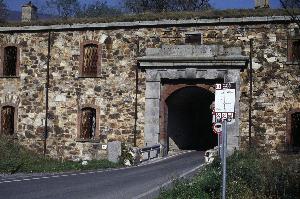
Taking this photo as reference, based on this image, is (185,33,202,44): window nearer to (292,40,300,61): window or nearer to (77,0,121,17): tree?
(292,40,300,61): window

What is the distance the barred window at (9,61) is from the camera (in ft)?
75.3

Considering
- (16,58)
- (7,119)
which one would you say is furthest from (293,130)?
(7,119)

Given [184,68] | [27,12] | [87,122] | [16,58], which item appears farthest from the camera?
[27,12]

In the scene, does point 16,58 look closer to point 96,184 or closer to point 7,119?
point 7,119

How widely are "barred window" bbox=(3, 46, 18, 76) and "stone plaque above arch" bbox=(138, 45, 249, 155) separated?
7.40 meters

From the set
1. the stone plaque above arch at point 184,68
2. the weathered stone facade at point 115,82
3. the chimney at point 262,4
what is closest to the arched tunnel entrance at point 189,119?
the stone plaque above arch at point 184,68

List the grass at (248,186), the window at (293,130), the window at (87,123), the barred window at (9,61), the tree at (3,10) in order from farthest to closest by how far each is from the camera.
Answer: the tree at (3,10), the barred window at (9,61), the window at (87,123), the window at (293,130), the grass at (248,186)

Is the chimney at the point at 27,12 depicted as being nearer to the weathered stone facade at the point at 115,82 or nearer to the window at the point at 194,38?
the weathered stone facade at the point at 115,82

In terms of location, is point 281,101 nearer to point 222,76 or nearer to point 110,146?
point 222,76

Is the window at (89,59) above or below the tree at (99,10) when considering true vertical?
below

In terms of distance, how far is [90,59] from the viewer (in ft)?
70.4

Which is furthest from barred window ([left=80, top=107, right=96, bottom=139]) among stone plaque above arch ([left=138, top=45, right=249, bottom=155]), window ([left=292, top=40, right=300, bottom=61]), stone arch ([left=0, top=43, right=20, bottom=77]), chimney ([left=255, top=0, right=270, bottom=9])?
window ([left=292, top=40, right=300, bottom=61])

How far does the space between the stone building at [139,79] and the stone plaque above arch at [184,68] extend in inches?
1.8

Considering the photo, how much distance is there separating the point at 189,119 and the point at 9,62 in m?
11.1
